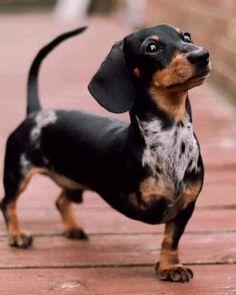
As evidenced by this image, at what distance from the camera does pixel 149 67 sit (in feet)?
7.04

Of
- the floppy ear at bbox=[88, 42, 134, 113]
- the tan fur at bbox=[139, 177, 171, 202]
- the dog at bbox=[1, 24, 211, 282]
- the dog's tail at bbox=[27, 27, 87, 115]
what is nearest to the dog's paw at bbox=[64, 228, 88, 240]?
the dog at bbox=[1, 24, 211, 282]

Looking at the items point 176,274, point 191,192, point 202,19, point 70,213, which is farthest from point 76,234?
point 202,19

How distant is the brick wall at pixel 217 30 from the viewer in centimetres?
537

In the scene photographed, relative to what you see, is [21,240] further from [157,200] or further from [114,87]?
[114,87]

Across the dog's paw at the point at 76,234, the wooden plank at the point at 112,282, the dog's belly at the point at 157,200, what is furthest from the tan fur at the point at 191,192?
the dog's paw at the point at 76,234

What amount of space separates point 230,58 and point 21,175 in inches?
118

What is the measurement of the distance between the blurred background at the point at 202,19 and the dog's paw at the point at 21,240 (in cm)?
290

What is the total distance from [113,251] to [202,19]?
13.4 feet

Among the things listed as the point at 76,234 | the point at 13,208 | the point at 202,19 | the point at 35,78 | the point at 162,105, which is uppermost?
the point at 162,105

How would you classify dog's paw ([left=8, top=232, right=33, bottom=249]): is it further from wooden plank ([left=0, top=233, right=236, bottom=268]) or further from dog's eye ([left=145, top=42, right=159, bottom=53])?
dog's eye ([left=145, top=42, right=159, bottom=53])

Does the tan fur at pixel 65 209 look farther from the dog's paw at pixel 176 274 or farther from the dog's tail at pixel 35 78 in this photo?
the dog's paw at pixel 176 274

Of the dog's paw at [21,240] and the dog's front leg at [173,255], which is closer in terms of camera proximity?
the dog's front leg at [173,255]

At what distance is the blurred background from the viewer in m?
5.43

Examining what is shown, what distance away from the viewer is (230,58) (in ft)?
17.7
